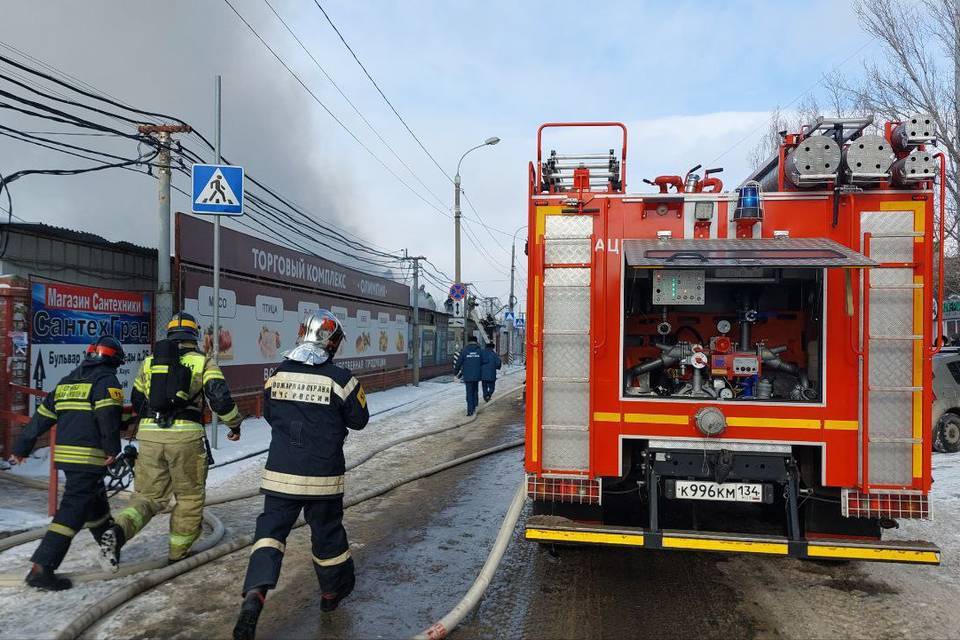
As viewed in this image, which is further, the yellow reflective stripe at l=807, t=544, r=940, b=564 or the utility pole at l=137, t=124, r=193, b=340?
the utility pole at l=137, t=124, r=193, b=340

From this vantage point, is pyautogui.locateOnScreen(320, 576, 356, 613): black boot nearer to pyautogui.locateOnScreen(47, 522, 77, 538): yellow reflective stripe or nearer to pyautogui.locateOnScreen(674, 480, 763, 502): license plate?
pyautogui.locateOnScreen(47, 522, 77, 538): yellow reflective stripe

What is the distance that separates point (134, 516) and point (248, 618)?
163 centimetres

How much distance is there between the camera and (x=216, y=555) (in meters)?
4.98

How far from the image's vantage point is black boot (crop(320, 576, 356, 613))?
4082 millimetres

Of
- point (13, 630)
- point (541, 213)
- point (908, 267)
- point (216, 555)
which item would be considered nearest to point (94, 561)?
point (216, 555)

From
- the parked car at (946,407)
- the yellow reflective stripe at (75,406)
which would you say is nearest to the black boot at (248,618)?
the yellow reflective stripe at (75,406)

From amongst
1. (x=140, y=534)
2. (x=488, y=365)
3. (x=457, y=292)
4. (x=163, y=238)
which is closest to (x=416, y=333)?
(x=457, y=292)

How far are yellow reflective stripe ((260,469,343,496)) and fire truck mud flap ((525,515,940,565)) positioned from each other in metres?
1.26

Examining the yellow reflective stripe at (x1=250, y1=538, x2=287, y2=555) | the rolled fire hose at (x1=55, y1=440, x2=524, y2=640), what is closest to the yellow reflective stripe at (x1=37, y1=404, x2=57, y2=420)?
the rolled fire hose at (x1=55, y1=440, x2=524, y2=640)

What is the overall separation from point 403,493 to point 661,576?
A: 11.0 ft

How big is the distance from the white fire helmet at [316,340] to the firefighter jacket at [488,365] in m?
10.3

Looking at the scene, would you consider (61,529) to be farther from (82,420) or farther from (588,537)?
(588,537)

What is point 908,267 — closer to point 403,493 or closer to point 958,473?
point 403,493

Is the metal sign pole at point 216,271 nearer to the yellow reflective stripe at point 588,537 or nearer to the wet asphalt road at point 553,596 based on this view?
the wet asphalt road at point 553,596
